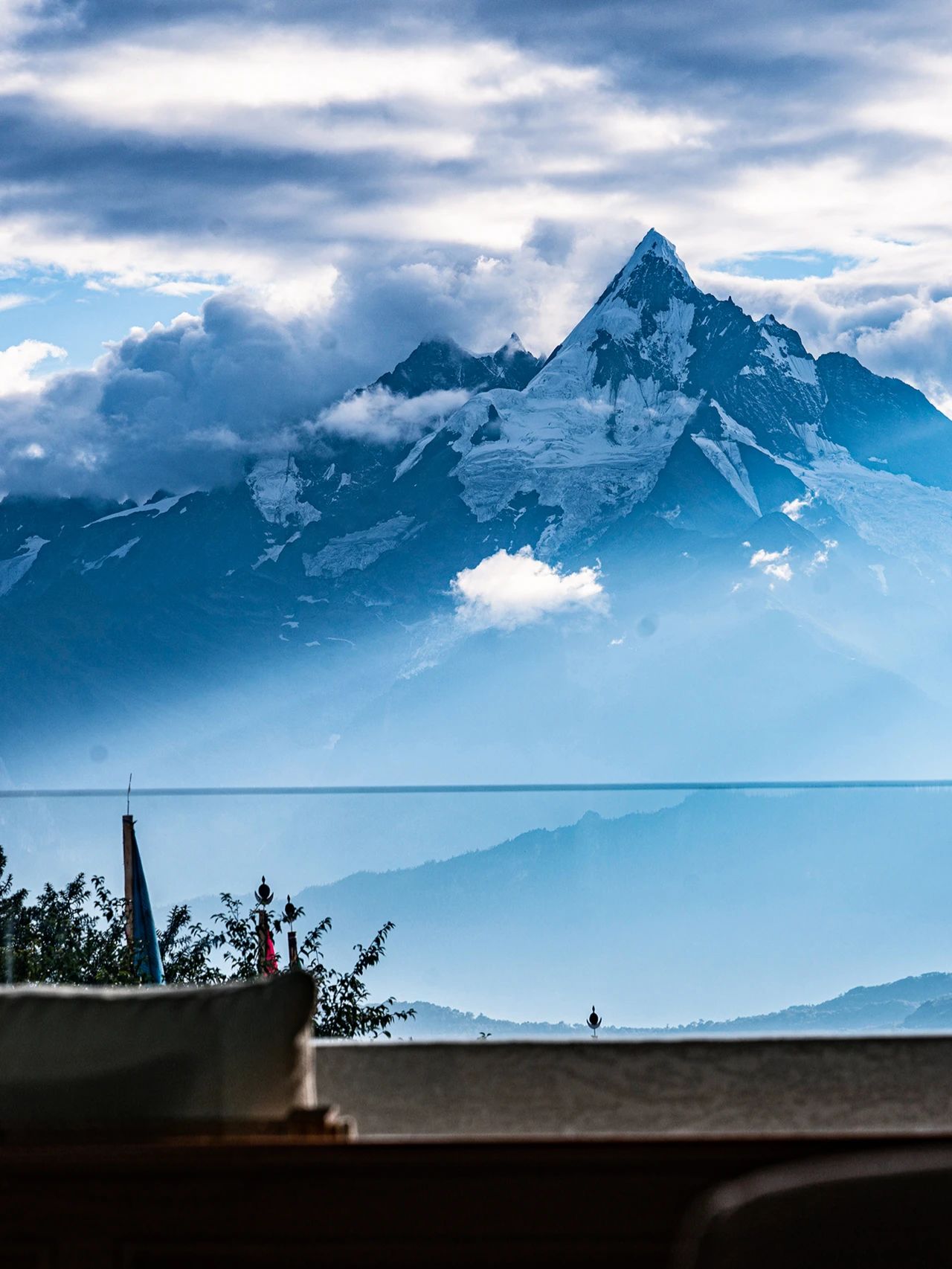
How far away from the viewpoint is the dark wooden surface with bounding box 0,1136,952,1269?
1.13m

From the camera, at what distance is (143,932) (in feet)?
24.0

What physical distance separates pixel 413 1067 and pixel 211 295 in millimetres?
57304

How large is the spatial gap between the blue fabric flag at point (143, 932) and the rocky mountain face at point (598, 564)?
3693cm

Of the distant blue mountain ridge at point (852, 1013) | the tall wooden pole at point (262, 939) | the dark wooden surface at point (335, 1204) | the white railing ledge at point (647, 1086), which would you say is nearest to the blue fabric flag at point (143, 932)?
the tall wooden pole at point (262, 939)

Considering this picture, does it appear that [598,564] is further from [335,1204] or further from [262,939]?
[335,1204]

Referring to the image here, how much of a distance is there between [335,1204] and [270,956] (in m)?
5.55

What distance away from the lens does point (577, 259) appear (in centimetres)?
5050

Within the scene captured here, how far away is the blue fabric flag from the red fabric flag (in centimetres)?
70

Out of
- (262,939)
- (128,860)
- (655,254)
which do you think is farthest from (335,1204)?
(655,254)

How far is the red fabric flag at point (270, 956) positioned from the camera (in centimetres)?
633

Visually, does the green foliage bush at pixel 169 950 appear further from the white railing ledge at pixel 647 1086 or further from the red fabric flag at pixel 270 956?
the white railing ledge at pixel 647 1086

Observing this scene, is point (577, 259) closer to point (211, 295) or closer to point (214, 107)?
point (211, 295)

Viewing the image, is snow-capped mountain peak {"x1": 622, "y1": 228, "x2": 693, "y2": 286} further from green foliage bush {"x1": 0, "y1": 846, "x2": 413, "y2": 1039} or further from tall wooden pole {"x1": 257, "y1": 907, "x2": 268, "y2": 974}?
tall wooden pole {"x1": 257, "y1": 907, "x2": 268, "y2": 974}

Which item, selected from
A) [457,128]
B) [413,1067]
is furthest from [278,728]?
[413,1067]
